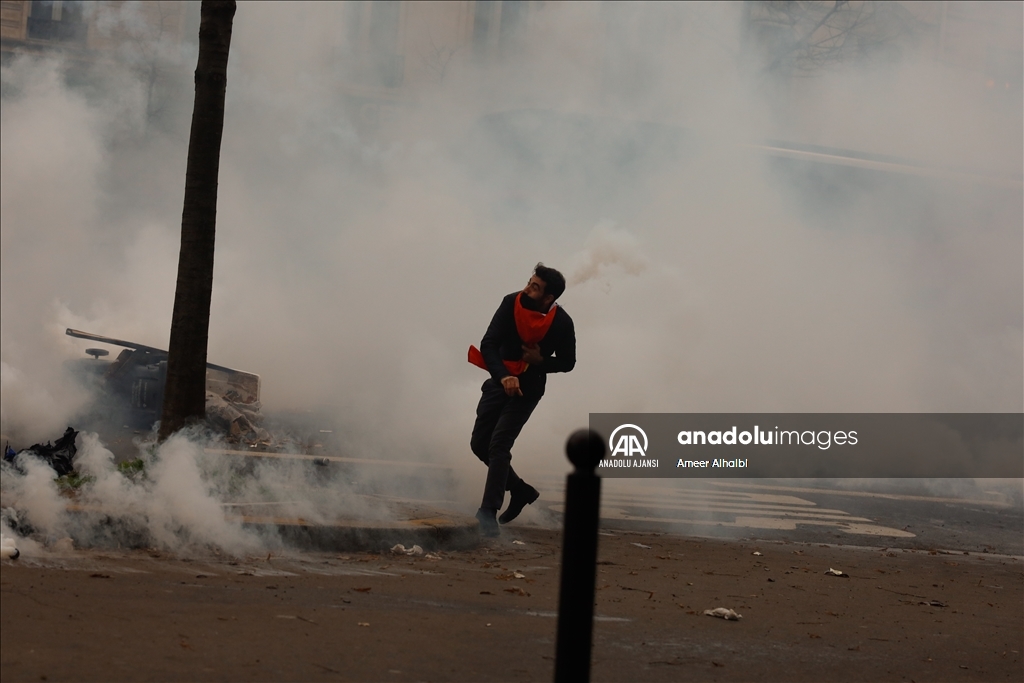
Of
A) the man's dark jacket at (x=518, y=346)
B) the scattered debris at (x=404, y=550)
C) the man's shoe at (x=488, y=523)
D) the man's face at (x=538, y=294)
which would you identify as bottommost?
the scattered debris at (x=404, y=550)

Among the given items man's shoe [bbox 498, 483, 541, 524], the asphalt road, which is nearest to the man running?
man's shoe [bbox 498, 483, 541, 524]

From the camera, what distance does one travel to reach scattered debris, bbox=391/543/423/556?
513 cm

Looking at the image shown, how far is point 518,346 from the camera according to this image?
579 centimetres

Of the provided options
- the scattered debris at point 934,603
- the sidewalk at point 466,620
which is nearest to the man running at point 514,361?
the sidewalk at point 466,620

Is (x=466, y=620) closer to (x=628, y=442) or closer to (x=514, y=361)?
(x=514, y=361)

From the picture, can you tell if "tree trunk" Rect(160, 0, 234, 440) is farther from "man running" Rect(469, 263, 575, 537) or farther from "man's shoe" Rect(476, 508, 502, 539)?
"man's shoe" Rect(476, 508, 502, 539)

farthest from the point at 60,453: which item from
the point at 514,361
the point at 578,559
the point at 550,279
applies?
the point at 578,559

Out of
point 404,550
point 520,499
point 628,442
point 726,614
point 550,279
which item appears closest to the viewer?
point 726,614

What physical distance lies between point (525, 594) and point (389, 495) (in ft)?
8.46

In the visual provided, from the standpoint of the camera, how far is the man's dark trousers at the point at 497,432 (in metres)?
5.84

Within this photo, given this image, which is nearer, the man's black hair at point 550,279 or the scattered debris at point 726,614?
the scattered debris at point 726,614

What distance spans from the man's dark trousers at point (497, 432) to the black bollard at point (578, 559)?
4052 millimetres

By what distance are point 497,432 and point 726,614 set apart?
70.7 inches

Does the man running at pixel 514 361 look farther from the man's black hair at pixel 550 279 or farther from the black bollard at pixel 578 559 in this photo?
the black bollard at pixel 578 559
